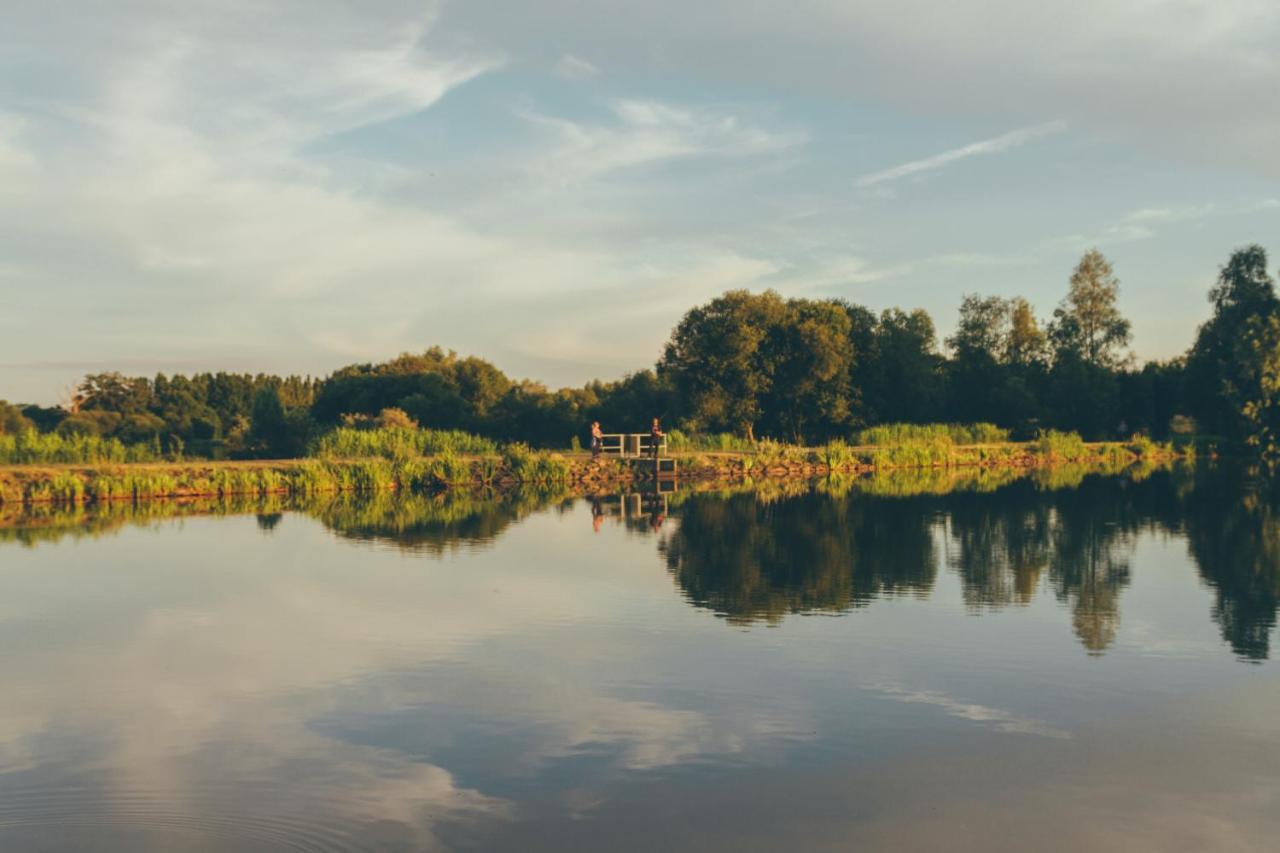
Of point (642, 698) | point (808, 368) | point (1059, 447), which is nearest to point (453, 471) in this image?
point (808, 368)

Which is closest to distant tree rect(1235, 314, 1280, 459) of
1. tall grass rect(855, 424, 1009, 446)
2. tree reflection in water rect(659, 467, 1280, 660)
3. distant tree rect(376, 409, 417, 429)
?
tall grass rect(855, 424, 1009, 446)

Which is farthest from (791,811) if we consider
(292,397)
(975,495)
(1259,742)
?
(292,397)

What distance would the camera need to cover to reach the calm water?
325 inches

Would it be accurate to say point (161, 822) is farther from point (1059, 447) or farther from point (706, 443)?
point (1059, 447)

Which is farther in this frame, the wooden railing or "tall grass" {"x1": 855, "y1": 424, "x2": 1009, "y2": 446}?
"tall grass" {"x1": 855, "y1": 424, "x2": 1009, "y2": 446}

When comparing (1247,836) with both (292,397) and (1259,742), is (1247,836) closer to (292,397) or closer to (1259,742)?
(1259,742)

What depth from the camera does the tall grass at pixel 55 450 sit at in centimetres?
3994

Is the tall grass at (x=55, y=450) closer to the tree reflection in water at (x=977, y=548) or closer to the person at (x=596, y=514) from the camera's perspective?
the person at (x=596, y=514)

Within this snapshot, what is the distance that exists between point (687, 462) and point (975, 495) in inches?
716

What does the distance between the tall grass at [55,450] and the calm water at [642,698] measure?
18.0 meters

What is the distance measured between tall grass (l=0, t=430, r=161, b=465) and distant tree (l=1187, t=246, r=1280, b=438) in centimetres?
7196

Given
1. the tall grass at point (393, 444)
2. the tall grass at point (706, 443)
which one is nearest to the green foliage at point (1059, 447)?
the tall grass at point (706, 443)

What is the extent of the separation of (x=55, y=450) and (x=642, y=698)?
A: 3677 centimetres

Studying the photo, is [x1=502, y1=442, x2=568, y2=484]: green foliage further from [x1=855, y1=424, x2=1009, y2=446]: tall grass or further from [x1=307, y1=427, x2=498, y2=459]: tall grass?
[x1=855, y1=424, x2=1009, y2=446]: tall grass
